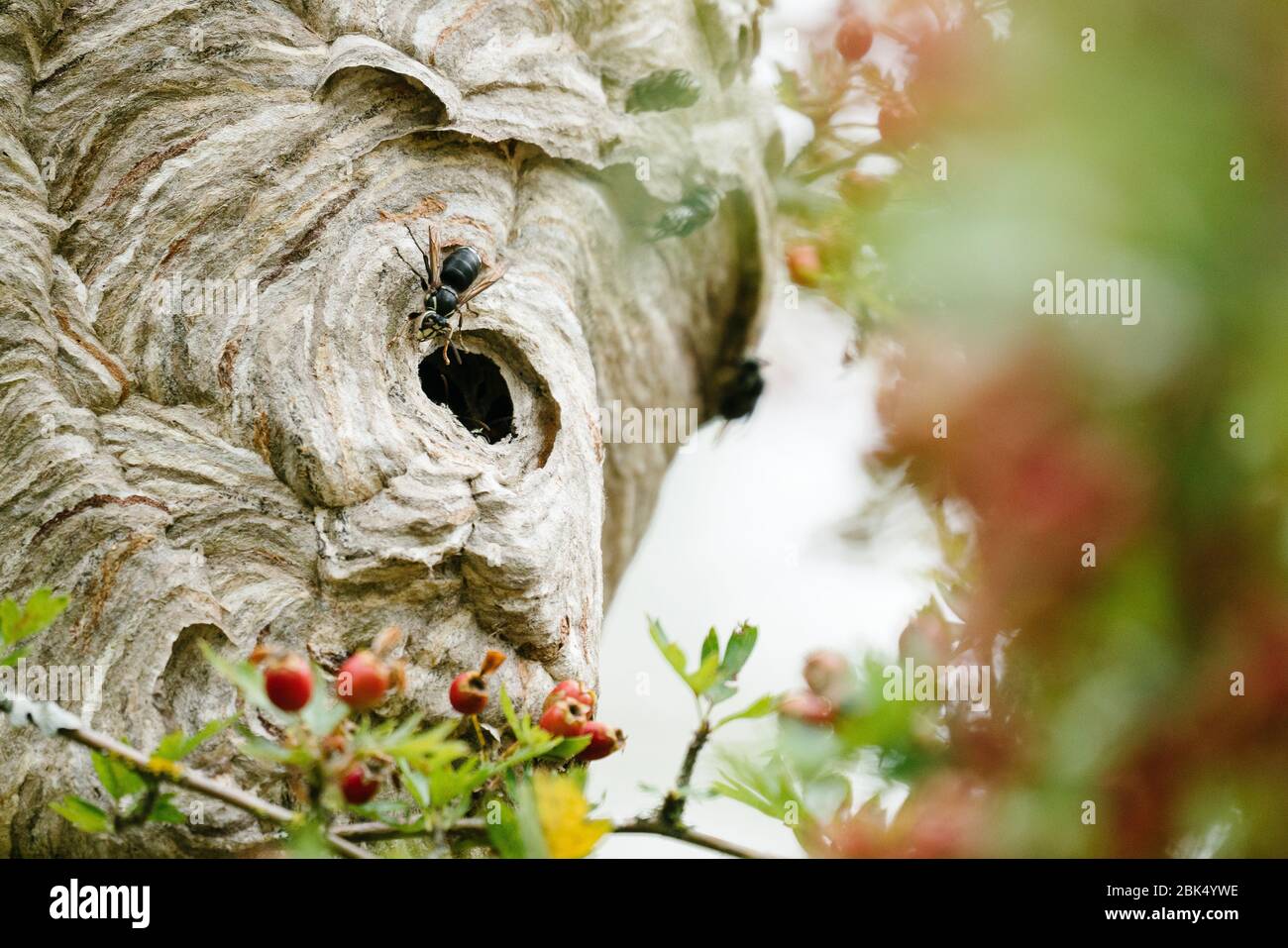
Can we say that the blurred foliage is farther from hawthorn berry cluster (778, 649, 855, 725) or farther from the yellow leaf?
the yellow leaf

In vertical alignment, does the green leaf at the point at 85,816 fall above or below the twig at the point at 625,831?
above

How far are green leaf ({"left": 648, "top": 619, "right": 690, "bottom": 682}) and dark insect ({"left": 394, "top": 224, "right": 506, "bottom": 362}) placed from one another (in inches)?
34.7

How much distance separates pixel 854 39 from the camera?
2379 millimetres

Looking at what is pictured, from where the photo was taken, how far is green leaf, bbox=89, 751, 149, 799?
1.40 metres

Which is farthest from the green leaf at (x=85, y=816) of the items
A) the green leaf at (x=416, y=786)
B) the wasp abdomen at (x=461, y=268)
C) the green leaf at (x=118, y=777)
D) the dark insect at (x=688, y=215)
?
the dark insect at (x=688, y=215)

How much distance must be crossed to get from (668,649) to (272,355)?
3.30 feet

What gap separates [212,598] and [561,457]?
71 cm

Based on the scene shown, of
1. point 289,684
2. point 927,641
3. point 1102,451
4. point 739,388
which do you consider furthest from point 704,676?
point 739,388

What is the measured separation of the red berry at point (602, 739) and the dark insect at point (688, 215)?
5.31 ft

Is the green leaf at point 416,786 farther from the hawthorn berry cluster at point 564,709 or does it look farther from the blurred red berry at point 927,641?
the blurred red berry at point 927,641

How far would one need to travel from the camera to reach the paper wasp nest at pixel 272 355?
76.0 inches

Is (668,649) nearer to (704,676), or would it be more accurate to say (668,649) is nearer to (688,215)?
(704,676)

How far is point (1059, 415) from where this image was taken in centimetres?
122

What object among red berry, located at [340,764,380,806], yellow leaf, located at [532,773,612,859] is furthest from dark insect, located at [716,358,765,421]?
yellow leaf, located at [532,773,612,859]
